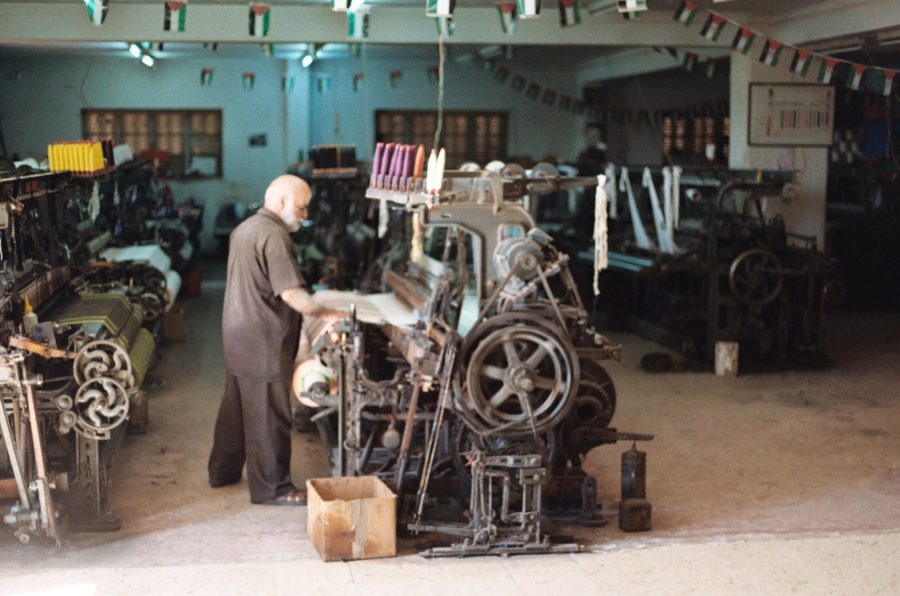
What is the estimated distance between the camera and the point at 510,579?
5.41m

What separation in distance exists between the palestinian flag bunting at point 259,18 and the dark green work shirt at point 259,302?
4.68 meters

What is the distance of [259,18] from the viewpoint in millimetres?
11266

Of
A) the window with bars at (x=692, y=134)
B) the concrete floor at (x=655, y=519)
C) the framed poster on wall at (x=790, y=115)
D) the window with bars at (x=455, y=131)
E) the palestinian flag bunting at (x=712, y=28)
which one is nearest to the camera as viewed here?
the concrete floor at (x=655, y=519)

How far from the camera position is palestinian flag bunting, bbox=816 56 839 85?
10.0 metres

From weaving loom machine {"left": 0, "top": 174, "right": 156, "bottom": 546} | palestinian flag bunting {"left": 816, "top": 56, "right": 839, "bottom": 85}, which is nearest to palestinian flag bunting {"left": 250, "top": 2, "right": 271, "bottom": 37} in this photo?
weaving loom machine {"left": 0, "top": 174, "right": 156, "bottom": 546}

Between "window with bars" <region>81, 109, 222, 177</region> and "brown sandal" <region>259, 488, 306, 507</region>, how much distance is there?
46.4 feet

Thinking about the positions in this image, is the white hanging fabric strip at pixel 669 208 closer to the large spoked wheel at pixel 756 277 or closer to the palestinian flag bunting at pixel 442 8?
the large spoked wheel at pixel 756 277

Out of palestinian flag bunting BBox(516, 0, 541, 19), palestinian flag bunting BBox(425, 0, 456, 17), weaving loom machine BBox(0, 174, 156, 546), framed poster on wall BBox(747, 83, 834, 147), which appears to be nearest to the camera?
weaving loom machine BBox(0, 174, 156, 546)

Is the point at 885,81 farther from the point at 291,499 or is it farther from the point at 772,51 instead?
the point at 291,499

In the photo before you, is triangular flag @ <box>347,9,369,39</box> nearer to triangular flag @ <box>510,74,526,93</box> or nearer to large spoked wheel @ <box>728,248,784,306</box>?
large spoked wheel @ <box>728,248,784,306</box>

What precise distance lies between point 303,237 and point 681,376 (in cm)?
591

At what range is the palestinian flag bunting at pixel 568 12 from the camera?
31.4ft

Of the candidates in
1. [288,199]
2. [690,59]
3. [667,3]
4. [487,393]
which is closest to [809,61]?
[667,3]

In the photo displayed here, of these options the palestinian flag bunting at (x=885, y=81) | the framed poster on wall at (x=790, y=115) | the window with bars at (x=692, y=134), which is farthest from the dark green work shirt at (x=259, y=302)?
the window with bars at (x=692, y=134)
